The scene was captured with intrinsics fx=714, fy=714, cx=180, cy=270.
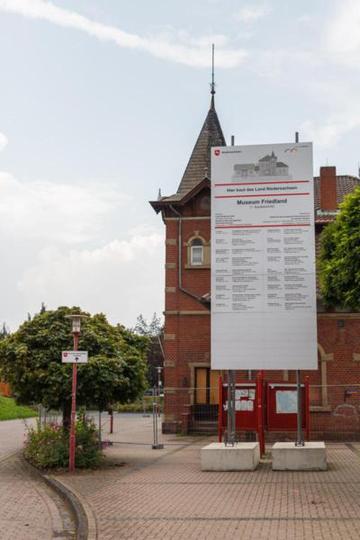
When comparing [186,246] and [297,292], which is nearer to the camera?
[297,292]

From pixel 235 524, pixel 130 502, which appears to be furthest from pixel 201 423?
pixel 235 524

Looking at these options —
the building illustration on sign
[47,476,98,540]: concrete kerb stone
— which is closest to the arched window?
the building illustration on sign

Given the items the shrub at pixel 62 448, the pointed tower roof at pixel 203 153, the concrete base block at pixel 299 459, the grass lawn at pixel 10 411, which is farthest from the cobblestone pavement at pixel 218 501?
the grass lawn at pixel 10 411

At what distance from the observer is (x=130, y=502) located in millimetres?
11727

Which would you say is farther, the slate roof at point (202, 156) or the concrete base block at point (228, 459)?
the slate roof at point (202, 156)

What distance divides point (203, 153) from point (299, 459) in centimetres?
1850

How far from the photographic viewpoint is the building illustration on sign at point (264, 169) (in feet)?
54.4

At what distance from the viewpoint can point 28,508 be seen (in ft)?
38.1

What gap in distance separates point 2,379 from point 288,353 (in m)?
6.66

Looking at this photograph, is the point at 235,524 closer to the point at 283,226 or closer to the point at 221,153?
the point at 283,226

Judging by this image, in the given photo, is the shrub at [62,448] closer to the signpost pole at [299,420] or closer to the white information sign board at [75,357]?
the white information sign board at [75,357]

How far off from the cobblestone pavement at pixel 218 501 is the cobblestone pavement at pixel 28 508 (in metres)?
0.49

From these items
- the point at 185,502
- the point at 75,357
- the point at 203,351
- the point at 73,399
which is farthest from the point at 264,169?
the point at 203,351

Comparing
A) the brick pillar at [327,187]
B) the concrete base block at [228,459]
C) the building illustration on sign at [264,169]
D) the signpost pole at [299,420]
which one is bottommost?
the concrete base block at [228,459]
